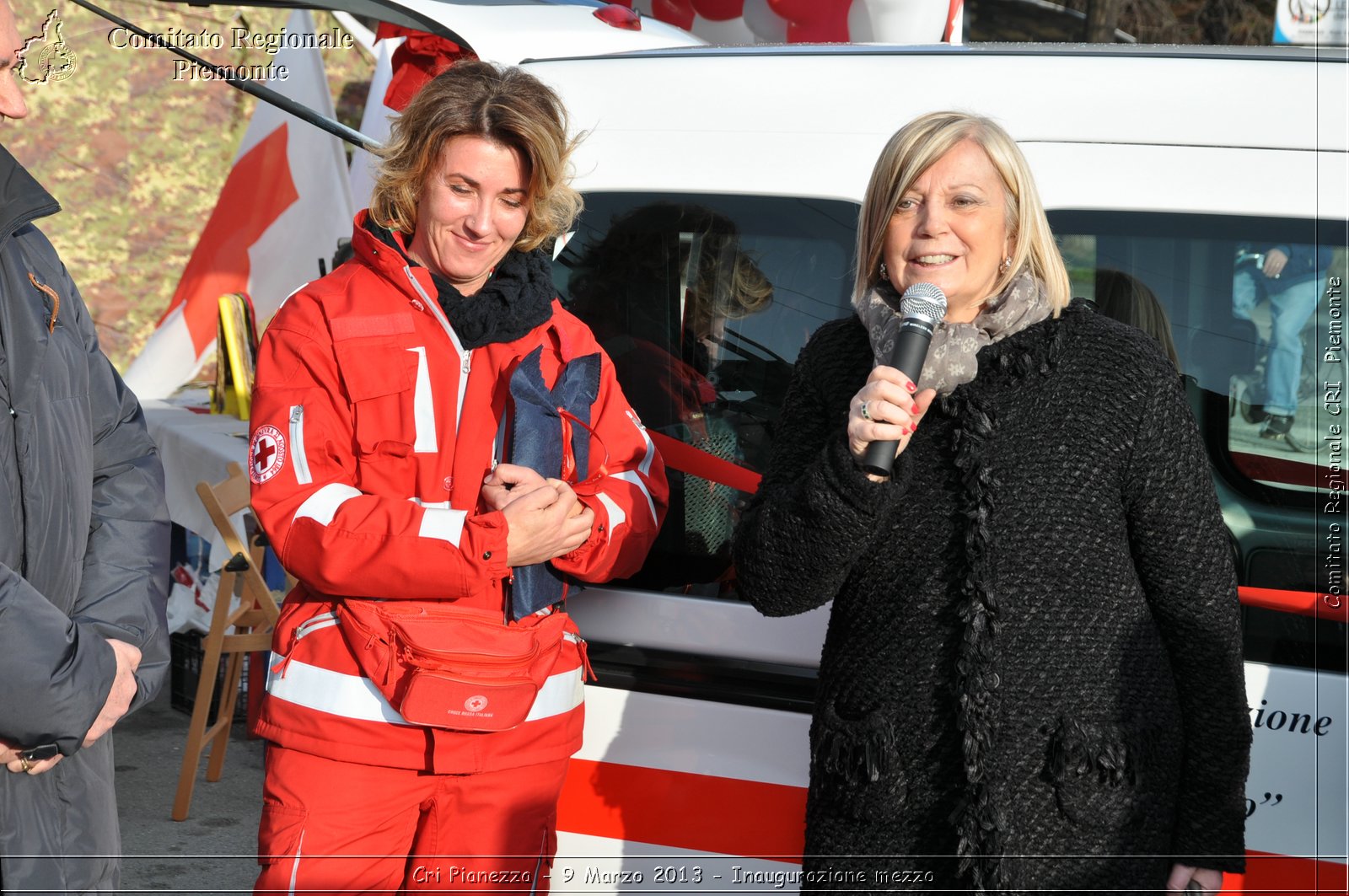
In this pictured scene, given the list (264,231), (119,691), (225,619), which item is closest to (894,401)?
(119,691)

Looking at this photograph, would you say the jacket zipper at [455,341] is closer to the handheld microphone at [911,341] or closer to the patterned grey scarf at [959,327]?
the patterned grey scarf at [959,327]

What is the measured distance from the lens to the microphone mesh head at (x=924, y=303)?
1673 mm

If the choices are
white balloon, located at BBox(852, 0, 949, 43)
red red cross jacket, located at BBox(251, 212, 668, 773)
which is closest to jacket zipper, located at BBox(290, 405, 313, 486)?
red red cross jacket, located at BBox(251, 212, 668, 773)

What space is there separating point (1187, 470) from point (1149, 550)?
12 centimetres

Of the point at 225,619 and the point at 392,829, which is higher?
the point at 225,619

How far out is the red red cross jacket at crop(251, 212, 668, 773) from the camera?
81.0 inches

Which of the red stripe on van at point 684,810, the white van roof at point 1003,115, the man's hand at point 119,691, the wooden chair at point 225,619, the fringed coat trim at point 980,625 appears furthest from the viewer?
the wooden chair at point 225,619

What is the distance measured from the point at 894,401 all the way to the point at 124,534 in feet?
4.45

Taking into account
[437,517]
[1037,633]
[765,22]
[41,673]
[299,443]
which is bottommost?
[41,673]

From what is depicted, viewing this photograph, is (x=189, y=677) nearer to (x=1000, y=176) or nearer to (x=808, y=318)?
(x=808, y=318)

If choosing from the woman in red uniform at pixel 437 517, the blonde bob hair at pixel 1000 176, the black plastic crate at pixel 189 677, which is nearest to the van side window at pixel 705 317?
the woman in red uniform at pixel 437 517

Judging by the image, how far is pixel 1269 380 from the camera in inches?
85.5

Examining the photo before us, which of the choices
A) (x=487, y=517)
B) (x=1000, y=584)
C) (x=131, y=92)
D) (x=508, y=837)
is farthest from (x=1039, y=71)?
(x=131, y=92)

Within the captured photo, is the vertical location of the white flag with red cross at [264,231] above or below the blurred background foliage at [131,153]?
below
